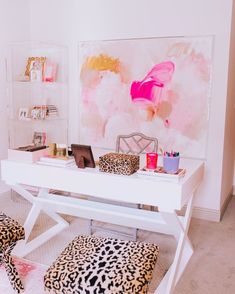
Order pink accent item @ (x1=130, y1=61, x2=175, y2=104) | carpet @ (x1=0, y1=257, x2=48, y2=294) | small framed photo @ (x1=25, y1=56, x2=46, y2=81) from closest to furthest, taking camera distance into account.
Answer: carpet @ (x1=0, y1=257, x2=48, y2=294) < pink accent item @ (x1=130, y1=61, x2=175, y2=104) < small framed photo @ (x1=25, y1=56, x2=46, y2=81)

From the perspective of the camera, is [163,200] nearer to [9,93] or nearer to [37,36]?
[9,93]

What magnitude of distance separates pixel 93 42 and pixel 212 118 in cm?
154

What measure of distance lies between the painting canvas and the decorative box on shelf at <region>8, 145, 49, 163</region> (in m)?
1.36

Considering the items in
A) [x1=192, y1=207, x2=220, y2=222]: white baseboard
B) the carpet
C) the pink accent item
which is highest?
the pink accent item

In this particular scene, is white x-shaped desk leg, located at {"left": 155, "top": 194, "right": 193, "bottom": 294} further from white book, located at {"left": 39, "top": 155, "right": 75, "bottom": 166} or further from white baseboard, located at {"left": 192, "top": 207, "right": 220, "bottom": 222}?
white baseboard, located at {"left": 192, "top": 207, "right": 220, "bottom": 222}

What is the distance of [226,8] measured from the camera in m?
3.09

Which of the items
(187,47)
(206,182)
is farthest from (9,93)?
(206,182)

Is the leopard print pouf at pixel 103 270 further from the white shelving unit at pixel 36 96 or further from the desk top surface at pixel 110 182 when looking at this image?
the white shelving unit at pixel 36 96

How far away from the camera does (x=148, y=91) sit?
11.5ft

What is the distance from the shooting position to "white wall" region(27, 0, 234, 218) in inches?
124

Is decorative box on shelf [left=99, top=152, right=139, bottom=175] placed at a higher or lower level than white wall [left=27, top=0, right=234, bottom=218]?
lower

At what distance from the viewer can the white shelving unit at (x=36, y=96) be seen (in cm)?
390

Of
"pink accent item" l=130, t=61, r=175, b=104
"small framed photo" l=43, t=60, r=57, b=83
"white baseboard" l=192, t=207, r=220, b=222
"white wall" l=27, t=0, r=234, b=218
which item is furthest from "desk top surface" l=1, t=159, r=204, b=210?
"small framed photo" l=43, t=60, r=57, b=83

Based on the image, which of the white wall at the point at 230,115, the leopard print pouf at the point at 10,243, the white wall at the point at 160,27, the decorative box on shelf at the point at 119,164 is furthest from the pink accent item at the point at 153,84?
the leopard print pouf at the point at 10,243
